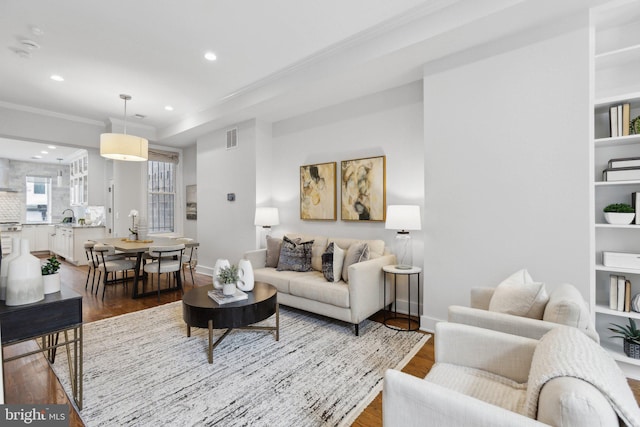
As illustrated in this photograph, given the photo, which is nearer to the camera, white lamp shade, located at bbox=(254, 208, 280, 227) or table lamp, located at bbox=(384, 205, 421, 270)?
table lamp, located at bbox=(384, 205, 421, 270)

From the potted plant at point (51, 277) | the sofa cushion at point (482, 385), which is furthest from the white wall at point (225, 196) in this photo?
the sofa cushion at point (482, 385)

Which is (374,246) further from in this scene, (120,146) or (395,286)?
(120,146)

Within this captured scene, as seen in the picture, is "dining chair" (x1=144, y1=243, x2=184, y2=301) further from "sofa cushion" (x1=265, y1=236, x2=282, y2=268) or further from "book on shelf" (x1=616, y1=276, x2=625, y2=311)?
"book on shelf" (x1=616, y1=276, x2=625, y2=311)

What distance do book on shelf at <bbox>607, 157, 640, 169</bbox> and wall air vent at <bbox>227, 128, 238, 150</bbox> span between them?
479 cm

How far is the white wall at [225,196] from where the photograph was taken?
5.05 m

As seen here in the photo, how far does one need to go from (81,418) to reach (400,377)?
199 cm

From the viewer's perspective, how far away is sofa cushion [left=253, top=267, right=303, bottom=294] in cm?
356

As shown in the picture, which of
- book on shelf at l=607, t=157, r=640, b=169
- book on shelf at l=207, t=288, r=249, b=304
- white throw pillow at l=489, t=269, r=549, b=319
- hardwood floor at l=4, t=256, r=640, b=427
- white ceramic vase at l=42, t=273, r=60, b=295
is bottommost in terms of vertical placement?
hardwood floor at l=4, t=256, r=640, b=427

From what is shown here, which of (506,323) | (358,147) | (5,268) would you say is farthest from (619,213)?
(5,268)

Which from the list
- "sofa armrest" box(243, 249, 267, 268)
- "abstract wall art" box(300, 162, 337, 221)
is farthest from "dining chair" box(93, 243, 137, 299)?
"abstract wall art" box(300, 162, 337, 221)

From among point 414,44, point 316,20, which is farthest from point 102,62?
point 414,44

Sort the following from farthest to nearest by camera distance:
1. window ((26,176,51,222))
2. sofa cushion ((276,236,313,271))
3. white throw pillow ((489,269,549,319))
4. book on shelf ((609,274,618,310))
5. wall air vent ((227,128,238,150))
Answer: window ((26,176,51,222)) → wall air vent ((227,128,238,150)) → sofa cushion ((276,236,313,271)) → book on shelf ((609,274,618,310)) → white throw pillow ((489,269,549,319))

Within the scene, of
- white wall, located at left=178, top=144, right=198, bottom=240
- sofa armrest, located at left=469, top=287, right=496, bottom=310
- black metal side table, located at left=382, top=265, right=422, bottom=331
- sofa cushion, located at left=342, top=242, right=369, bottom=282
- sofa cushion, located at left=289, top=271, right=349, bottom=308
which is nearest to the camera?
sofa armrest, located at left=469, top=287, right=496, bottom=310

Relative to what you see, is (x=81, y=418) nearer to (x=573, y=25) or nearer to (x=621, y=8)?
(x=573, y=25)
